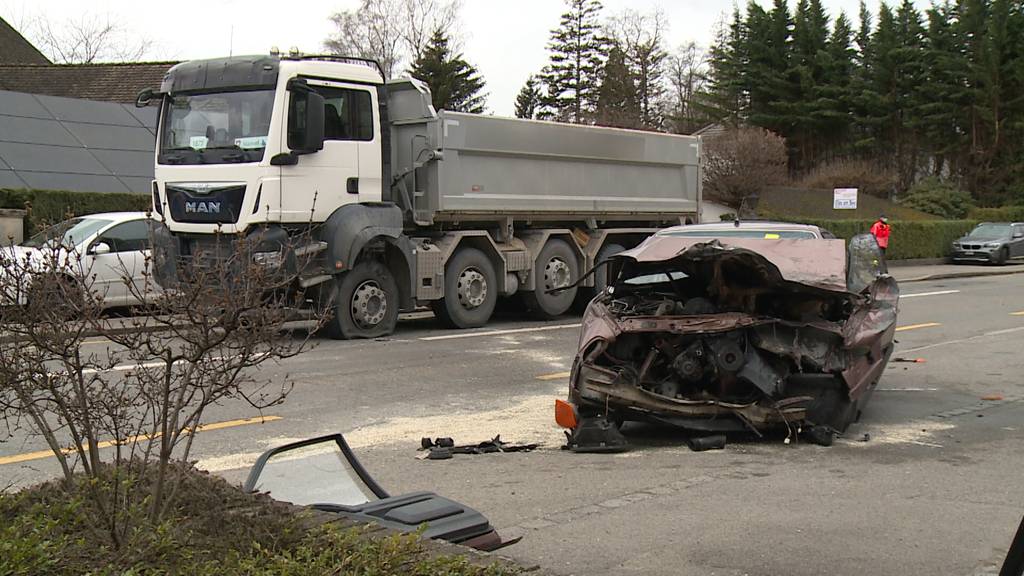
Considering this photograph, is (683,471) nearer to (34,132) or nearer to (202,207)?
(202,207)

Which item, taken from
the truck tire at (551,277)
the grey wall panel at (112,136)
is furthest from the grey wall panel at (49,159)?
the truck tire at (551,277)

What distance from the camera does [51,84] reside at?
32.5 meters

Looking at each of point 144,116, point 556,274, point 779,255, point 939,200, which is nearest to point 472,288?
point 556,274

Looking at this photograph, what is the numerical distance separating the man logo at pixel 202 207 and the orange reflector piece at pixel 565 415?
7.07 m

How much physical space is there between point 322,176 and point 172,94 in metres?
2.38

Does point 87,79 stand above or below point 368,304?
above

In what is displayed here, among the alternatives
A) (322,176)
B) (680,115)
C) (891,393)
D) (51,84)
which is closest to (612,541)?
(891,393)

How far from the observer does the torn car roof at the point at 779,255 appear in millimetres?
7539

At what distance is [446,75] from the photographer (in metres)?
61.1

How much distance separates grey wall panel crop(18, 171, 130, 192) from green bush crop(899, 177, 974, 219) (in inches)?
1464

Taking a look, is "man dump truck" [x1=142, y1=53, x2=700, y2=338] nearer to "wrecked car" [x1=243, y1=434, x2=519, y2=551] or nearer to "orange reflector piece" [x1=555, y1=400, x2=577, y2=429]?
"orange reflector piece" [x1=555, y1=400, x2=577, y2=429]

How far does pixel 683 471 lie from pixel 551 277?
9.76m

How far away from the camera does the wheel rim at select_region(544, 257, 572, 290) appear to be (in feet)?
54.5

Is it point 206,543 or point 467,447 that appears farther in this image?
point 467,447
